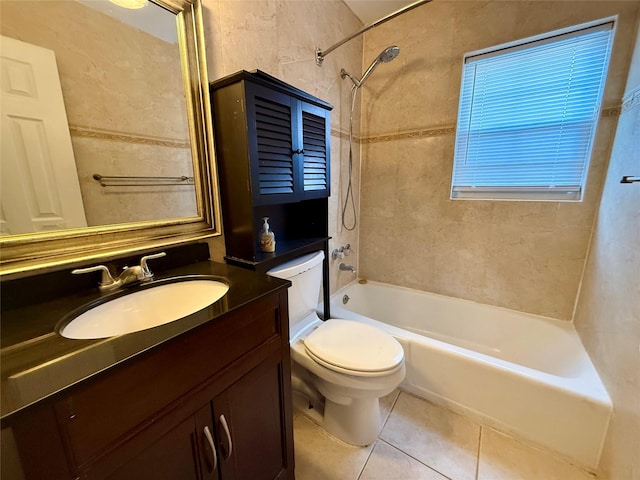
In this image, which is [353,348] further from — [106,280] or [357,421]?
[106,280]

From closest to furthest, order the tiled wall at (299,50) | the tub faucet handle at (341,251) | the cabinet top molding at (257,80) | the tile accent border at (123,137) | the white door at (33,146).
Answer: the white door at (33,146), the tile accent border at (123,137), the cabinet top molding at (257,80), the tiled wall at (299,50), the tub faucet handle at (341,251)

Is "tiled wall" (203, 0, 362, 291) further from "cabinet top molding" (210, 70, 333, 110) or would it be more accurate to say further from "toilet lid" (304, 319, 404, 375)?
"toilet lid" (304, 319, 404, 375)

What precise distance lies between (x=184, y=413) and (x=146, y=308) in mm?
386

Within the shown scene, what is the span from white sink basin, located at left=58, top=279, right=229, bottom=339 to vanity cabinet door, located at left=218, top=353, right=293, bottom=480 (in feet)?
0.88

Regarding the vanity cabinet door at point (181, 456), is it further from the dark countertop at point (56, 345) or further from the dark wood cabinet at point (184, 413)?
the dark countertop at point (56, 345)

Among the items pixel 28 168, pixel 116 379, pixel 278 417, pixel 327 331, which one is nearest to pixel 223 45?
pixel 28 168

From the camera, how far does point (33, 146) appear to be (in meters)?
0.72

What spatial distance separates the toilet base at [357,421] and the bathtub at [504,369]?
38cm

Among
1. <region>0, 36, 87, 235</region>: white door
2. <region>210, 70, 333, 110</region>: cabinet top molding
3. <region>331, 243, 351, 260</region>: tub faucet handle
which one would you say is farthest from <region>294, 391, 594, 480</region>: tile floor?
<region>210, 70, 333, 110</region>: cabinet top molding

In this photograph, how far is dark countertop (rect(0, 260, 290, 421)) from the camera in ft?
1.43

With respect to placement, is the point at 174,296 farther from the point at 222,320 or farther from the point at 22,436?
the point at 22,436

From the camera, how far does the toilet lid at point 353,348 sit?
3.64ft

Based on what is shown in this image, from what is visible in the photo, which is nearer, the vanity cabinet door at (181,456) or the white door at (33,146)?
the vanity cabinet door at (181,456)

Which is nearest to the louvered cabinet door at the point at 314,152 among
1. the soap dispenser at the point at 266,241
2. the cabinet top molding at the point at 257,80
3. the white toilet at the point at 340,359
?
the cabinet top molding at the point at 257,80
